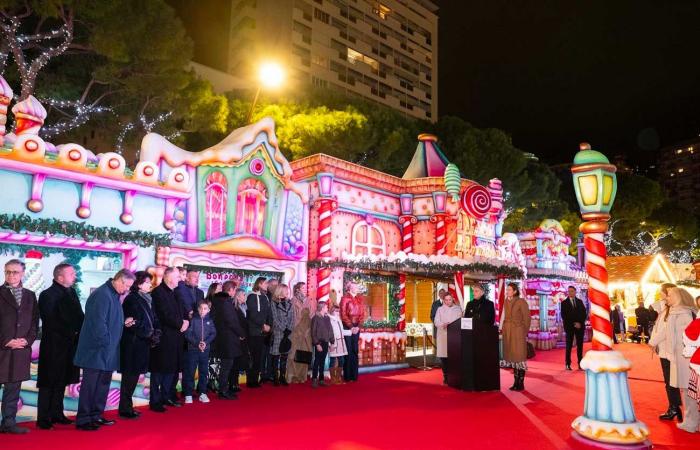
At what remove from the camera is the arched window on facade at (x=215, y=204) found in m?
9.20

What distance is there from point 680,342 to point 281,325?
598 cm

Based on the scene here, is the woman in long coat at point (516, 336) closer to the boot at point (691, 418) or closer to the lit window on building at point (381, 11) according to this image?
the boot at point (691, 418)

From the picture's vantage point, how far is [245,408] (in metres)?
6.89

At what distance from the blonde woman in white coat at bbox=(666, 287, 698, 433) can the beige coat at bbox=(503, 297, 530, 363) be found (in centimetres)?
272

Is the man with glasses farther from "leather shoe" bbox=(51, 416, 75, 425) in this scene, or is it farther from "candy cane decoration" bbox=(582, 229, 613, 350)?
"candy cane decoration" bbox=(582, 229, 613, 350)

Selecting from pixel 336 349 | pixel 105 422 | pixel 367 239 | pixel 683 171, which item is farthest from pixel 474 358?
pixel 683 171

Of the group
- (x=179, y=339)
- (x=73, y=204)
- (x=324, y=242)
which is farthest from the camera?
(x=324, y=242)

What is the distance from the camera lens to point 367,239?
1255 cm

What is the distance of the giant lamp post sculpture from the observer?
525 centimetres

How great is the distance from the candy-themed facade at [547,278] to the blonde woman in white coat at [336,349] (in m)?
10.6

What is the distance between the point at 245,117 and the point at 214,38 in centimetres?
2209

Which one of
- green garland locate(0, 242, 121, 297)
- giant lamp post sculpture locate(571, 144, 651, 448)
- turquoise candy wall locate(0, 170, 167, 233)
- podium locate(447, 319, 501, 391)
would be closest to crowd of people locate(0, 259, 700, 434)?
podium locate(447, 319, 501, 391)

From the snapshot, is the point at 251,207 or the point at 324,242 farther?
the point at 324,242

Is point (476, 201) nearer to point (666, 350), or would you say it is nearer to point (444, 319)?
point (444, 319)
